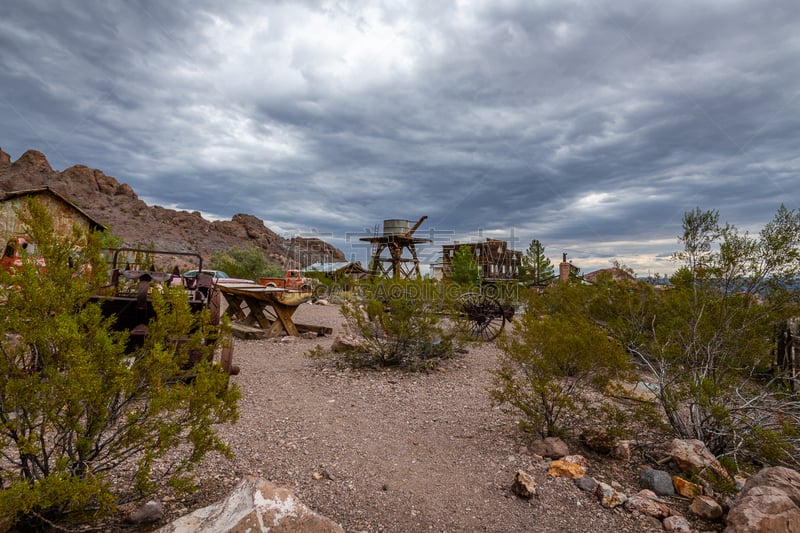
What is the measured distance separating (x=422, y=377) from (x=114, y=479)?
4933 mm

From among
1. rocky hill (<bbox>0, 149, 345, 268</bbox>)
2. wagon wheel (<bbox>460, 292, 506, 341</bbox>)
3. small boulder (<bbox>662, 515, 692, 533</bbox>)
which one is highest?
rocky hill (<bbox>0, 149, 345, 268</bbox>)

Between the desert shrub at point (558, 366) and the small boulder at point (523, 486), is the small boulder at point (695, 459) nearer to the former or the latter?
the desert shrub at point (558, 366)

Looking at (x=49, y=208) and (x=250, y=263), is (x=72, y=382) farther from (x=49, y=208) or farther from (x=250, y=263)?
(x=250, y=263)

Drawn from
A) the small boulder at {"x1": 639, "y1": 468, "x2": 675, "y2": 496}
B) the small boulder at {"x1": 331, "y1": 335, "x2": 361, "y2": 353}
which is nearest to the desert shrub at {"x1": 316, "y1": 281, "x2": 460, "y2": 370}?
the small boulder at {"x1": 331, "y1": 335, "x2": 361, "y2": 353}

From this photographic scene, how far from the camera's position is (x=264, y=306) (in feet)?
36.9

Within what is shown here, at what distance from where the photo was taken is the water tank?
27344 mm

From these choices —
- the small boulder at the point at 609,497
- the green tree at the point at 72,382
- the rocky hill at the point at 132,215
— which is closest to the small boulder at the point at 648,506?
the small boulder at the point at 609,497

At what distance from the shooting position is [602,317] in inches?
368

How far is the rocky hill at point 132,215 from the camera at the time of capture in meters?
52.3

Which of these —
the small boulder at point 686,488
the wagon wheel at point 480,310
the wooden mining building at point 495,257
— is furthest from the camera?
the wooden mining building at point 495,257

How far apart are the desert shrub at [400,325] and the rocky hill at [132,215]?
46.1 metres

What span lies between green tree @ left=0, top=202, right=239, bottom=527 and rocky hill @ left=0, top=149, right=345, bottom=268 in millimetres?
50534

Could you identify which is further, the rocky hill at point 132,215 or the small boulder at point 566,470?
the rocky hill at point 132,215

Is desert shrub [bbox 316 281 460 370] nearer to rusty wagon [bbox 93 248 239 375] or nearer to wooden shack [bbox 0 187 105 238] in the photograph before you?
rusty wagon [bbox 93 248 239 375]
